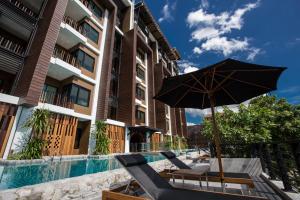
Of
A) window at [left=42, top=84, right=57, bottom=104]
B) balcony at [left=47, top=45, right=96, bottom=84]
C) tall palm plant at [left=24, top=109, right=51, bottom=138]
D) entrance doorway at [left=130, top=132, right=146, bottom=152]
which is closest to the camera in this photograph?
tall palm plant at [left=24, top=109, right=51, bottom=138]

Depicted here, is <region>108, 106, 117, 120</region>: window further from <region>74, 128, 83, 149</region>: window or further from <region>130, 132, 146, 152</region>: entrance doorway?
<region>74, 128, 83, 149</region>: window

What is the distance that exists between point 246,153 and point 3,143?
41.3 ft

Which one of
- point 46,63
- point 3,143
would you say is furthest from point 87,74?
point 3,143

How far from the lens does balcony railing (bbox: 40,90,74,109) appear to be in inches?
508

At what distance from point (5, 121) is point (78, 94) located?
18.1 feet

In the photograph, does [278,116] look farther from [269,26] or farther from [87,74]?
[87,74]

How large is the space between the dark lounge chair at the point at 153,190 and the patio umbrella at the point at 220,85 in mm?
1226

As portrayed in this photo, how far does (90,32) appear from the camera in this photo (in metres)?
16.6

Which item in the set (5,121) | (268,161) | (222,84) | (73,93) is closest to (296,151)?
(222,84)

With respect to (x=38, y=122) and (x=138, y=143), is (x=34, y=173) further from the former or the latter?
(x=138, y=143)

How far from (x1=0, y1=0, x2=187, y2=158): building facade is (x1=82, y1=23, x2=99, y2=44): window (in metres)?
0.11

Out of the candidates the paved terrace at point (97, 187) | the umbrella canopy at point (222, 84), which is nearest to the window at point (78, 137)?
the paved terrace at point (97, 187)

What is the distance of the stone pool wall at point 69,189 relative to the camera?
3.18 m

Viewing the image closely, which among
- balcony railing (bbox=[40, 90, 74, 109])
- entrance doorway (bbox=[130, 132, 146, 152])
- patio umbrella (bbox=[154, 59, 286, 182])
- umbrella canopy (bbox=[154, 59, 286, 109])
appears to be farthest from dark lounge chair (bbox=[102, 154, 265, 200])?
entrance doorway (bbox=[130, 132, 146, 152])
